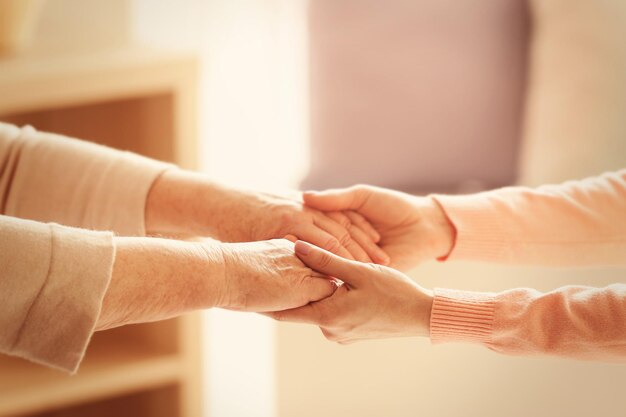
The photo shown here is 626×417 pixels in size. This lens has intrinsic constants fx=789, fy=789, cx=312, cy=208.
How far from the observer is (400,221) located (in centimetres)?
141

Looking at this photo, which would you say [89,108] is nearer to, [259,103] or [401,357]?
[259,103]

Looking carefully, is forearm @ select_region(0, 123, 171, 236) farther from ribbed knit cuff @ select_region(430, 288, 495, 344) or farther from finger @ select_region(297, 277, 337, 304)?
ribbed knit cuff @ select_region(430, 288, 495, 344)

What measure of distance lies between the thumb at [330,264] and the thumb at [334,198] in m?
0.21

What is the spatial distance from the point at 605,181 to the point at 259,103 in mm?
932

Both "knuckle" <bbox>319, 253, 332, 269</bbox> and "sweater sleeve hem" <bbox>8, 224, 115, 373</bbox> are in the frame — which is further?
"knuckle" <bbox>319, 253, 332, 269</bbox>

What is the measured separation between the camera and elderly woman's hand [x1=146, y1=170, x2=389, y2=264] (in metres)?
1.33

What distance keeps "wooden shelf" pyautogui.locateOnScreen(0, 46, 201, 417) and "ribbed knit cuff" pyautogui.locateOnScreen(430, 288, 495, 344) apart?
755 millimetres

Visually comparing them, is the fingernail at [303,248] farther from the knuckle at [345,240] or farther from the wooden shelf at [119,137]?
the wooden shelf at [119,137]

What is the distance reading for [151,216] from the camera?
4.39 ft

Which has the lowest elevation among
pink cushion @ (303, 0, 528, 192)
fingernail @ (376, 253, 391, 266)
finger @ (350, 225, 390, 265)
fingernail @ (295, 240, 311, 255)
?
fingernail @ (376, 253, 391, 266)

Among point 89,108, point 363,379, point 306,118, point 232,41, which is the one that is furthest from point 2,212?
point 363,379

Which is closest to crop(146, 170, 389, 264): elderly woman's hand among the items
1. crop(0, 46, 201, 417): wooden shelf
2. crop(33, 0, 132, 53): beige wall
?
crop(0, 46, 201, 417): wooden shelf

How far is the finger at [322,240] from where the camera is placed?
4.27 feet

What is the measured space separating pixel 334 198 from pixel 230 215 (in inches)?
7.2
